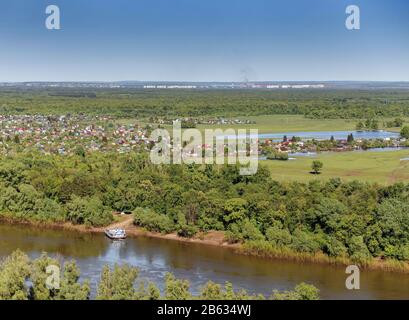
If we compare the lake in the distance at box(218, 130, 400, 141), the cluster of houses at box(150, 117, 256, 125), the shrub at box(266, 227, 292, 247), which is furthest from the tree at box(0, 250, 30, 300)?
the cluster of houses at box(150, 117, 256, 125)

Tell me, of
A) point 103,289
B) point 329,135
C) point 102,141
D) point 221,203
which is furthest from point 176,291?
point 329,135

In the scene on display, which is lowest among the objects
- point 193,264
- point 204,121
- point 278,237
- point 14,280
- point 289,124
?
point 193,264

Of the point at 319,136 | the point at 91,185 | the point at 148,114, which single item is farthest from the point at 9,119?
the point at 91,185

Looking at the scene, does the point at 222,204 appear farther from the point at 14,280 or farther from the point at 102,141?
the point at 102,141

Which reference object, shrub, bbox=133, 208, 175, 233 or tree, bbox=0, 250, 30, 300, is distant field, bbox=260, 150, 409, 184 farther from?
tree, bbox=0, 250, 30, 300

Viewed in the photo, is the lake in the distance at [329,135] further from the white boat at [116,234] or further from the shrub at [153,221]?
the white boat at [116,234]

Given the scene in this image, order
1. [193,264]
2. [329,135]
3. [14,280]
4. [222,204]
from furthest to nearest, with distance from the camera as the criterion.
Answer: [329,135] → [222,204] → [193,264] → [14,280]

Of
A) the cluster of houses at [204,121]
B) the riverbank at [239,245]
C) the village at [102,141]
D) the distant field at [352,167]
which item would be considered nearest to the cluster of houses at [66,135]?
the village at [102,141]
